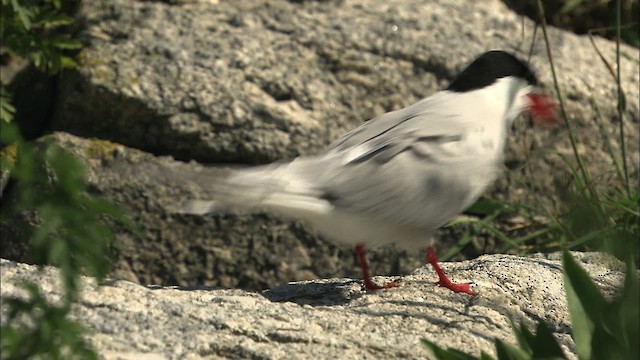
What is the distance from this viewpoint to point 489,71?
159 inches

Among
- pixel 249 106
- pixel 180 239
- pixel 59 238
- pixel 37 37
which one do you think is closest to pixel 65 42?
pixel 37 37

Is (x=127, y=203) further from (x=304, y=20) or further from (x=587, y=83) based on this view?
(x=587, y=83)

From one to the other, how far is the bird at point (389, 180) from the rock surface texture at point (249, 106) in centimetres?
98

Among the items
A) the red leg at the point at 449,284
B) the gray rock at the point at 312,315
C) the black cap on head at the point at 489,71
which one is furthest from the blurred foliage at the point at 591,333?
the black cap on head at the point at 489,71

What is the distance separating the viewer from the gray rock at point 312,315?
9.36 ft

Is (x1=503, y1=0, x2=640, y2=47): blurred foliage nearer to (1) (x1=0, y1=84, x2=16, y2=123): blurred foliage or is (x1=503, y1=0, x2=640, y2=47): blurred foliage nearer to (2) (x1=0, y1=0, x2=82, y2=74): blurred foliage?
(2) (x1=0, y1=0, x2=82, y2=74): blurred foliage

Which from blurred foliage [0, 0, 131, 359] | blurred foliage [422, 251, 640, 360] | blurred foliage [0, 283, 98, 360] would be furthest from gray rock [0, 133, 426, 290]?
blurred foliage [0, 283, 98, 360]

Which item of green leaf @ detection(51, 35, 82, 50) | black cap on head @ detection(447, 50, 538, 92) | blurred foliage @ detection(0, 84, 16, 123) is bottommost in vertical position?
blurred foliage @ detection(0, 84, 16, 123)

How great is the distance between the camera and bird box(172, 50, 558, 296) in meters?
3.49

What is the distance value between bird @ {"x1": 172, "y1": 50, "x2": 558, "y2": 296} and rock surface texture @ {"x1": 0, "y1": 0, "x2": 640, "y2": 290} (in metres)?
0.98

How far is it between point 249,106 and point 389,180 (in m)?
1.42

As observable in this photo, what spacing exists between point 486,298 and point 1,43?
8.65ft

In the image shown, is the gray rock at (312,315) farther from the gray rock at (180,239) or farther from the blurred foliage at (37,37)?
the blurred foliage at (37,37)

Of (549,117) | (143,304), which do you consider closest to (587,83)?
(549,117)
